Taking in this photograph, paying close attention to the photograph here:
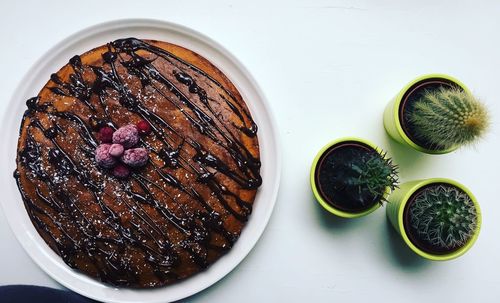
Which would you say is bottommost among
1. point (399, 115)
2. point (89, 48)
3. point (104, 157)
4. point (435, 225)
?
point (435, 225)

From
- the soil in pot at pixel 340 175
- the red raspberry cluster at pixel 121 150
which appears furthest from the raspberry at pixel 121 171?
the soil in pot at pixel 340 175

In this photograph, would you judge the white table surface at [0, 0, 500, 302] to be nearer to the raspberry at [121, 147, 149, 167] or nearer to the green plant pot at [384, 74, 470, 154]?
the green plant pot at [384, 74, 470, 154]

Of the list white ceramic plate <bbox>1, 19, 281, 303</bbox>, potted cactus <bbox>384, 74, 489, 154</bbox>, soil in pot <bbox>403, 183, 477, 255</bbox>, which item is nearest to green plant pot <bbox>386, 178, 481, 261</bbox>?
soil in pot <bbox>403, 183, 477, 255</bbox>

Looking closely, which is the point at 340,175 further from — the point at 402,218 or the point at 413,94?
the point at 413,94

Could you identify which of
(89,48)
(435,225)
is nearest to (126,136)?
(89,48)

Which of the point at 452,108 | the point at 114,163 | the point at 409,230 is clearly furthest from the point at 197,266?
the point at 452,108

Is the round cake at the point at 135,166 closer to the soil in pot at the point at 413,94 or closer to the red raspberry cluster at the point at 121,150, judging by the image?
the red raspberry cluster at the point at 121,150

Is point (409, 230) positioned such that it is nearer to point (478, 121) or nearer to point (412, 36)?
point (478, 121)
